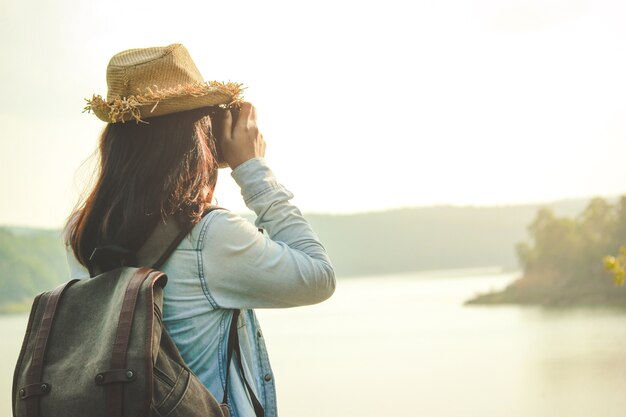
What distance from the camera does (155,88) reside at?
77 cm

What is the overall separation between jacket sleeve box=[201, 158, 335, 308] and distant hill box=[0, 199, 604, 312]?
2757 mm

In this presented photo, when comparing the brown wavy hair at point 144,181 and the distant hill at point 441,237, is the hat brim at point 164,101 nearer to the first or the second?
the brown wavy hair at point 144,181

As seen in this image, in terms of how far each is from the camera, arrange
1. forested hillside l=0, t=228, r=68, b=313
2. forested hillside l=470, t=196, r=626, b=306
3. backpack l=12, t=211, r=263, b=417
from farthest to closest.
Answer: forested hillside l=470, t=196, r=626, b=306, forested hillside l=0, t=228, r=68, b=313, backpack l=12, t=211, r=263, b=417

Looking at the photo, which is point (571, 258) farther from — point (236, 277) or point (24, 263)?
point (236, 277)

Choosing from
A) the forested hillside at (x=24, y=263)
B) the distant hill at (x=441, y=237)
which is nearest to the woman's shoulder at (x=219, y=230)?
the forested hillside at (x=24, y=263)

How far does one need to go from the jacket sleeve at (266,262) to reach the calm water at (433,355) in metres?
2.56

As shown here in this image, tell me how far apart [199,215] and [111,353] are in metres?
0.16

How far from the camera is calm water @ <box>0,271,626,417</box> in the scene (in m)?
3.39

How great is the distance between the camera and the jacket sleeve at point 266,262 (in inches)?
28.0

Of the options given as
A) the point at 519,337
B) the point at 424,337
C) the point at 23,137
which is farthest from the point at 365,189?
the point at 23,137

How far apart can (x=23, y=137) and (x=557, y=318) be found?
9.37ft

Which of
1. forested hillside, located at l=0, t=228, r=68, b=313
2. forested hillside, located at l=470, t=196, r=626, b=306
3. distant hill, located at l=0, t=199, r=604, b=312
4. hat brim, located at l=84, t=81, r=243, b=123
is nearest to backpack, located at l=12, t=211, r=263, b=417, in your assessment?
hat brim, located at l=84, t=81, r=243, b=123

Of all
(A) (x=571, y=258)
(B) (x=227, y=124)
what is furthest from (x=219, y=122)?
(A) (x=571, y=258)

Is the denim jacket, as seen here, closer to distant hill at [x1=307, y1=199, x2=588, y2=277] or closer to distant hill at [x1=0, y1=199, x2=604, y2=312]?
distant hill at [x1=0, y1=199, x2=604, y2=312]
